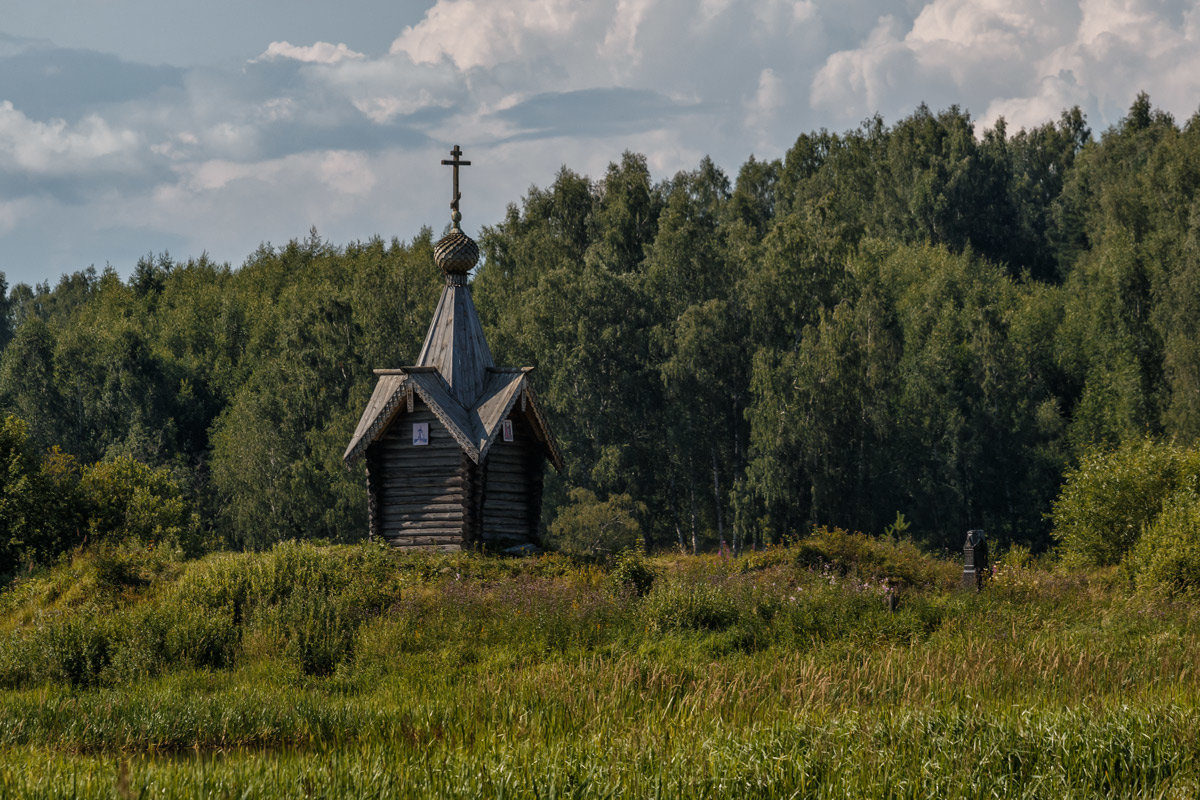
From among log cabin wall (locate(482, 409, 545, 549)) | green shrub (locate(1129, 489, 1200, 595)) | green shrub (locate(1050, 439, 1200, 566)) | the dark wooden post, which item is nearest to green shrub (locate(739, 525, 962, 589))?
the dark wooden post

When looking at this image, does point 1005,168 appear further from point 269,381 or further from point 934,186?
point 269,381

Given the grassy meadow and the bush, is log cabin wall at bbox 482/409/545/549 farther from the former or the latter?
the bush

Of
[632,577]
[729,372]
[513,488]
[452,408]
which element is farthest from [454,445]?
[729,372]

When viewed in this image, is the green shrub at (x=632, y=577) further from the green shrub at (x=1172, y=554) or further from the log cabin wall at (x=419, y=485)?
the green shrub at (x=1172, y=554)

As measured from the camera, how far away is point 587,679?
490 inches

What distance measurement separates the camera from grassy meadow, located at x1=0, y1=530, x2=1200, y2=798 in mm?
9172

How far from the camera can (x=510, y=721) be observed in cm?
1109

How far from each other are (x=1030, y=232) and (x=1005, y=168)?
13.9 ft

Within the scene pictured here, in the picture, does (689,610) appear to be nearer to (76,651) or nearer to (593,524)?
(76,651)

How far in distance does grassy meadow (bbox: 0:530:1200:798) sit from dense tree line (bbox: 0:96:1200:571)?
17697 millimetres

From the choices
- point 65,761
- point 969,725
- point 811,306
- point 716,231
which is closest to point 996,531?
point 811,306

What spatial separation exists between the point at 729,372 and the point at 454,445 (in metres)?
21.7

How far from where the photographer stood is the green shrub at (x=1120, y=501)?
78.1 ft

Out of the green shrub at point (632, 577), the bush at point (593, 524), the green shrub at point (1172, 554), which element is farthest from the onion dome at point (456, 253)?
the green shrub at point (1172, 554)
